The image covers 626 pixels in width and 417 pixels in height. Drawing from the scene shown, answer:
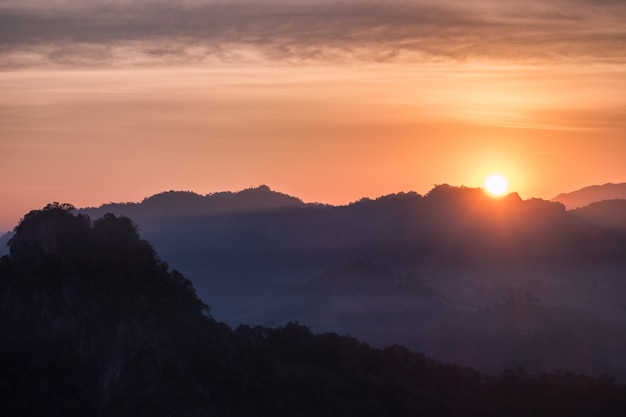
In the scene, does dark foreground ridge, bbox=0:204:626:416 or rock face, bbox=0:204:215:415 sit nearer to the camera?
rock face, bbox=0:204:215:415

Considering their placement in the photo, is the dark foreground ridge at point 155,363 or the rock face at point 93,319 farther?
the dark foreground ridge at point 155,363

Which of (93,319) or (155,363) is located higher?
(93,319)

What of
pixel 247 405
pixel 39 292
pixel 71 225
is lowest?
pixel 247 405

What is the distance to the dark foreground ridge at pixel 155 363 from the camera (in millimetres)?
81375

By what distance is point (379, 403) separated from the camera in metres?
89.2

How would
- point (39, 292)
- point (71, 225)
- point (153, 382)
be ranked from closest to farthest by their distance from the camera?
1. point (153, 382)
2. point (39, 292)
3. point (71, 225)

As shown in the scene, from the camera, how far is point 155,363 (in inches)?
3246

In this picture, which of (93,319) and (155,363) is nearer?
(155,363)

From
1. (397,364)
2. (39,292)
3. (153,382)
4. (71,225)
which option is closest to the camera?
(153,382)

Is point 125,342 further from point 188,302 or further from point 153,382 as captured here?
point 188,302

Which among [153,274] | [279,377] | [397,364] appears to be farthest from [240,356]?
[397,364]

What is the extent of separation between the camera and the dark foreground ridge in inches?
3204

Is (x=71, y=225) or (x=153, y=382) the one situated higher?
(x=71, y=225)

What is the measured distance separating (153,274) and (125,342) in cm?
1004
